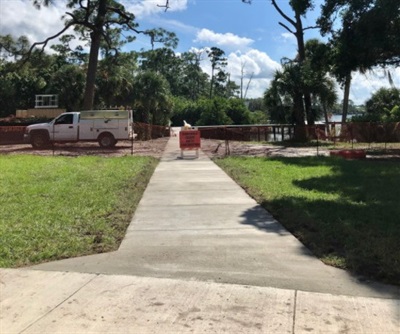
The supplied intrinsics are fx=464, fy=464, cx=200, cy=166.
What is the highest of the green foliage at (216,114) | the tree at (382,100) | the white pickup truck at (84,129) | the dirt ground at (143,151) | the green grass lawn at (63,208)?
the tree at (382,100)

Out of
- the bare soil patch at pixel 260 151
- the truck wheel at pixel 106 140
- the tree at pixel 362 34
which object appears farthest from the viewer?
the truck wheel at pixel 106 140

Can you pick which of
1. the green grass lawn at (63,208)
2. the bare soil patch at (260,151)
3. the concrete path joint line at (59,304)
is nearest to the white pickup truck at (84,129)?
the bare soil patch at (260,151)

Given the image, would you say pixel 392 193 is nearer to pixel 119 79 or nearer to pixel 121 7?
pixel 121 7

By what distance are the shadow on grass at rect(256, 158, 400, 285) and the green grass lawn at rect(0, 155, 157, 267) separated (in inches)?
105

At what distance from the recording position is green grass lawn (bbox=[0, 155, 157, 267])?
5.93 m

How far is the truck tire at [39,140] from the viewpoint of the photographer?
902 inches

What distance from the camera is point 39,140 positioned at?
2292cm

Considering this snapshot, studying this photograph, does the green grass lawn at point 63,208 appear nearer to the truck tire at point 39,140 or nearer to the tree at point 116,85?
the truck tire at point 39,140

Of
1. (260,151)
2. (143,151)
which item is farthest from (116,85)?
(260,151)

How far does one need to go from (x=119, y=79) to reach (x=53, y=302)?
1644 inches

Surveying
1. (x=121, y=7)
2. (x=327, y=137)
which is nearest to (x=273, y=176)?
(x=327, y=137)

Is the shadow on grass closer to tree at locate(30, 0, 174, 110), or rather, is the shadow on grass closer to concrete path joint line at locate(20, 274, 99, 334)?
concrete path joint line at locate(20, 274, 99, 334)

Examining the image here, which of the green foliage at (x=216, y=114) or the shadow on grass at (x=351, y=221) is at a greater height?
the green foliage at (x=216, y=114)

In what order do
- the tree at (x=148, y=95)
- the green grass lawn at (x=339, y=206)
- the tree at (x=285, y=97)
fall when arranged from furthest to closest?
the tree at (x=148, y=95) → the tree at (x=285, y=97) → the green grass lawn at (x=339, y=206)
